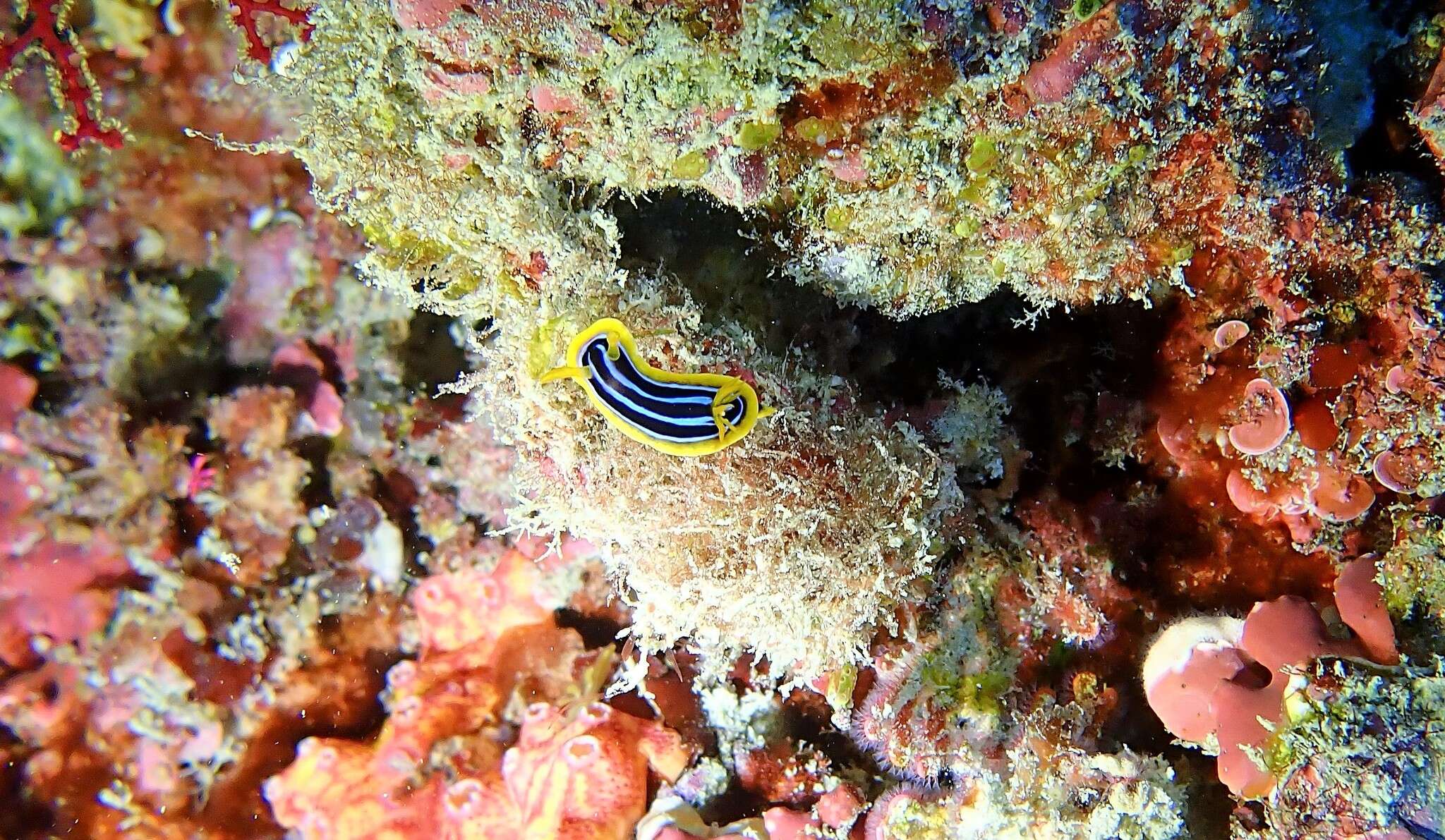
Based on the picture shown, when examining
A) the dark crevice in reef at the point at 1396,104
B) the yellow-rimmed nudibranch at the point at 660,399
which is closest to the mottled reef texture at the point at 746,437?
the dark crevice in reef at the point at 1396,104

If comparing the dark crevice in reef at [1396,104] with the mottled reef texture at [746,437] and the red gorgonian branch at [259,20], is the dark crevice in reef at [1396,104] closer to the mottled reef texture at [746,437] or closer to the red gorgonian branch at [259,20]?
the mottled reef texture at [746,437]

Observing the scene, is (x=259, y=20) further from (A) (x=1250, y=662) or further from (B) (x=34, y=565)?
(A) (x=1250, y=662)

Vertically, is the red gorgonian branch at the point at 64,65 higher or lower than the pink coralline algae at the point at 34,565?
higher

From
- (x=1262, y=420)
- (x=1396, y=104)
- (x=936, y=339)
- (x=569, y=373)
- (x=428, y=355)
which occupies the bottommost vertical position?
(x=428, y=355)

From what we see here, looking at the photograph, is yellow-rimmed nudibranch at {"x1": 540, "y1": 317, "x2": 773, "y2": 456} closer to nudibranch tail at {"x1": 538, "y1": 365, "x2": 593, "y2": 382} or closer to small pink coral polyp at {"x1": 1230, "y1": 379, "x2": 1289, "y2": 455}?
nudibranch tail at {"x1": 538, "y1": 365, "x2": 593, "y2": 382}

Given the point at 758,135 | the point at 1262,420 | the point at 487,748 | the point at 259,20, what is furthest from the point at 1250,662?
the point at 259,20

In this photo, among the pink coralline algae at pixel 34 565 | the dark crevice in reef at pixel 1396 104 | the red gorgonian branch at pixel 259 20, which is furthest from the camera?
the pink coralline algae at pixel 34 565
